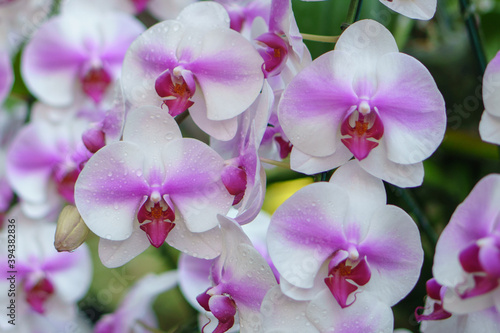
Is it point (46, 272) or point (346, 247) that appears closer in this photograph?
point (346, 247)

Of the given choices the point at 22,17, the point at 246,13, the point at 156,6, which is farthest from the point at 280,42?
the point at 22,17

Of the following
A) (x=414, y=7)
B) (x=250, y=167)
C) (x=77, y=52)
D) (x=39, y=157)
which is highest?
(x=414, y=7)

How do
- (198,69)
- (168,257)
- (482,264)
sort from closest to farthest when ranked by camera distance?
1. (482,264)
2. (198,69)
3. (168,257)

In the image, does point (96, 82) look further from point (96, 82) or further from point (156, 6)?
point (156, 6)

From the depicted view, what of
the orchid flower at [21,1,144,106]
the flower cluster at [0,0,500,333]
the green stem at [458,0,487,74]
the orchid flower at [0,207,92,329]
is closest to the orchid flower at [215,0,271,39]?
the flower cluster at [0,0,500,333]

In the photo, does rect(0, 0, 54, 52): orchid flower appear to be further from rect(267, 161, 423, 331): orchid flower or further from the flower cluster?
rect(267, 161, 423, 331): orchid flower

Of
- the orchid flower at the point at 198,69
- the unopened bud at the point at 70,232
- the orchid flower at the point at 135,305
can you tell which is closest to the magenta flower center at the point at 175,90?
the orchid flower at the point at 198,69
